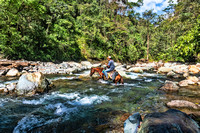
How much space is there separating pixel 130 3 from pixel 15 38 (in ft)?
159

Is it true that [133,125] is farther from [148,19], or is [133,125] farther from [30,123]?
[148,19]

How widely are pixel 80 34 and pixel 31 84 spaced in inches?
998

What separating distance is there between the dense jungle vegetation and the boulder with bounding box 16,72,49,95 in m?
8.84

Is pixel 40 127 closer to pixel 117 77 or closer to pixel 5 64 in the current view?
pixel 117 77

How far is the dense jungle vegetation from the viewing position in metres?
14.7

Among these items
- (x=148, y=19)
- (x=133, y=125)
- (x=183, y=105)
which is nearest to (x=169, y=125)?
(x=133, y=125)

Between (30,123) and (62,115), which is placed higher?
(30,123)

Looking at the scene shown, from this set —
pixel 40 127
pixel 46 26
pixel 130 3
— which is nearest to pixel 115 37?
pixel 46 26

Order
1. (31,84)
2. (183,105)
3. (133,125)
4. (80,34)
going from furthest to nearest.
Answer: (80,34)
(31,84)
(183,105)
(133,125)

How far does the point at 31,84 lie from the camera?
20.9 feet

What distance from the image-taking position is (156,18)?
131 ft

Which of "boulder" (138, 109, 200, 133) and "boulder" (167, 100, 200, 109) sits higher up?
"boulder" (138, 109, 200, 133)

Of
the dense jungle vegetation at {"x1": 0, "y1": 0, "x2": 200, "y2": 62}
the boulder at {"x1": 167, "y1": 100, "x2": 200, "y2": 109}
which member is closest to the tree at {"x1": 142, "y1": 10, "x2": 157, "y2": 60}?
the dense jungle vegetation at {"x1": 0, "y1": 0, "x2": 200, "y2": 62}

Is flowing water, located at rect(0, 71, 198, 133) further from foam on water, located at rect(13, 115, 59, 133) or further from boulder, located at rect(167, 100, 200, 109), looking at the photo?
boulder, located at rect(167, 100, 200, 109)
